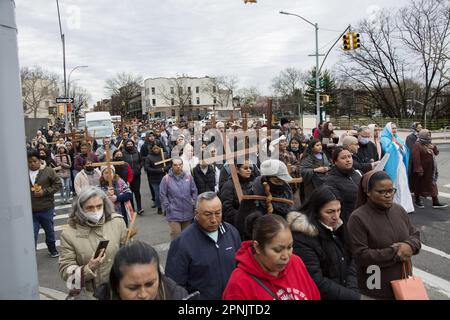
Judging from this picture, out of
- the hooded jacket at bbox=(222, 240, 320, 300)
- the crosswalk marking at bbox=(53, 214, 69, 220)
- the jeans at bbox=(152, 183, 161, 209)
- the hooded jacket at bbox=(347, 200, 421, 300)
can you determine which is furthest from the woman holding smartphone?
the crosswalk marking at bbox=(53, 214, 69, 220)

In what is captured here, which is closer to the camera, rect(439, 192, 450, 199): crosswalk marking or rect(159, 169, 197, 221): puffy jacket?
rect(159, 169, 197, 221): puffy jacket

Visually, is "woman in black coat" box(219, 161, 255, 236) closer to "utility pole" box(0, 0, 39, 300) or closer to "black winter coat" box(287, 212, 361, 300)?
"black winter coat" box(287, 212, 361, 300)

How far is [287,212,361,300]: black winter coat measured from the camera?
9.00 ft

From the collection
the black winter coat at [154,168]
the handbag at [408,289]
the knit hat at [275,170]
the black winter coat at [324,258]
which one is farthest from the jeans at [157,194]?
the handbag at [408,289]

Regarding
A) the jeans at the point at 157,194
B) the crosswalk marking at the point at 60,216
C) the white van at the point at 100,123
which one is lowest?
the crosswalk marking at the point at 60,216

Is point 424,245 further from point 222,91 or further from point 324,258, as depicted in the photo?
point 222,91

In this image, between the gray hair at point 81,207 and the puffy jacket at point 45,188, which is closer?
the gray hair at point 81,207

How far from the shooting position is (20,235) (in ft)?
6.97

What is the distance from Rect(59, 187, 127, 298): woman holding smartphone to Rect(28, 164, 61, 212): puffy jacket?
346 centimetres

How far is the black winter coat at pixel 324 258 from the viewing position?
274cm

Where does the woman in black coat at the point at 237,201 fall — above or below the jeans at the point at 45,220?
above

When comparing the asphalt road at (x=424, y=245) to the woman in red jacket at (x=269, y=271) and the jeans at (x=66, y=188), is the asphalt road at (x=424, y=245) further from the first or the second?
the woman in red jacket at (x=269, y=271)

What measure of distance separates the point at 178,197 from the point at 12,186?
4.14m
